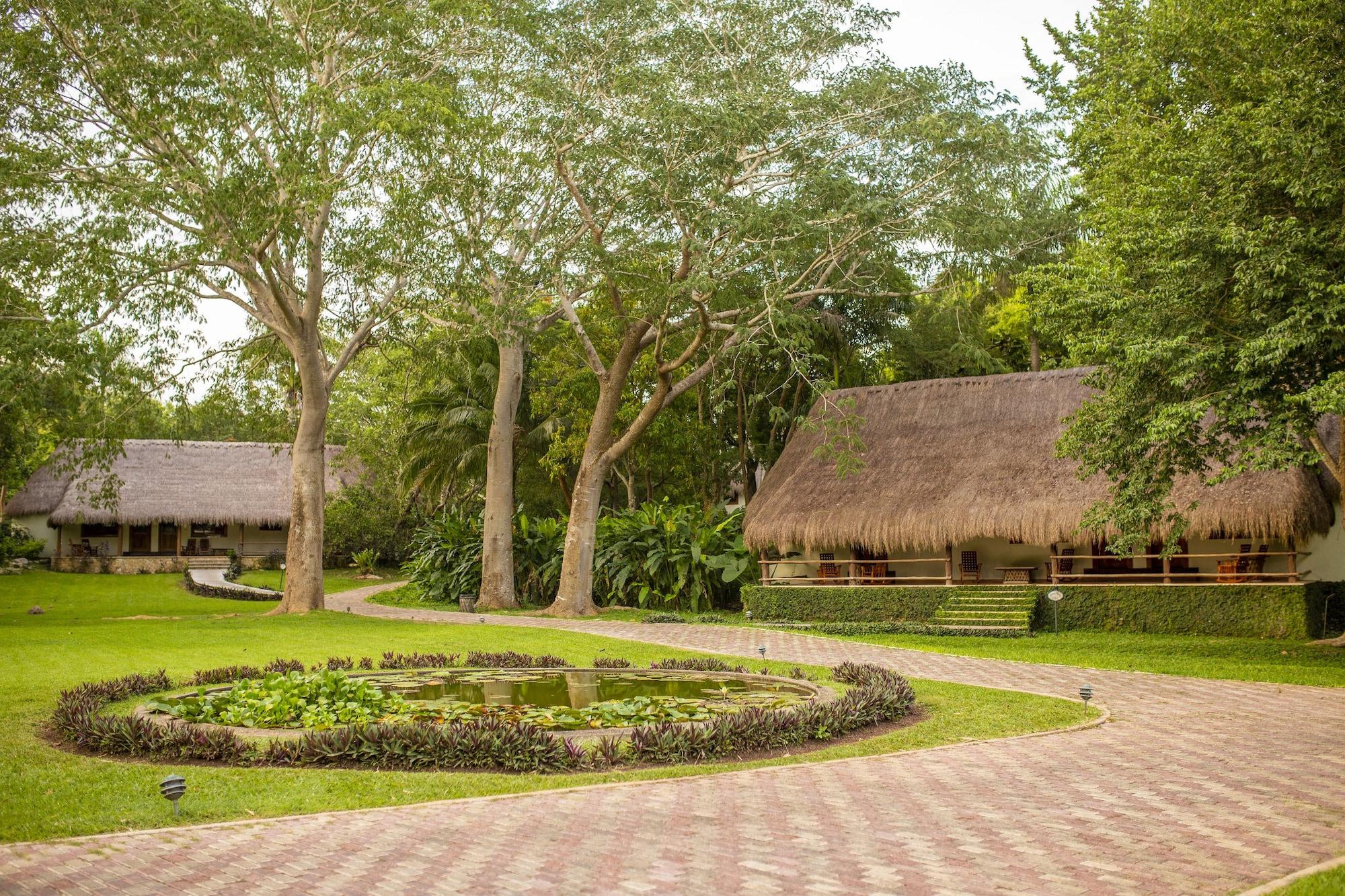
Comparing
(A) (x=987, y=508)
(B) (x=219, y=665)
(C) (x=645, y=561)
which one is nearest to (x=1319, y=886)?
(B) (x=219, y=665)

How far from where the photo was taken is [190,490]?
114 ft

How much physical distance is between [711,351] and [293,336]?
7551 mm

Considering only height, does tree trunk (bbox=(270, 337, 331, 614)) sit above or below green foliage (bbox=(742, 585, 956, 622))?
above

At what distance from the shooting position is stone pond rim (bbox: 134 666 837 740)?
7.61 meters

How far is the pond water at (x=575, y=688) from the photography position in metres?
9.34

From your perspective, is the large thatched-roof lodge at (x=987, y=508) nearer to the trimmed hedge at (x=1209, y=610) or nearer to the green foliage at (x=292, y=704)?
the trimmed hedge at (x=1209, y=610)

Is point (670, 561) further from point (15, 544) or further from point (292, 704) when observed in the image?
point (15, 544)

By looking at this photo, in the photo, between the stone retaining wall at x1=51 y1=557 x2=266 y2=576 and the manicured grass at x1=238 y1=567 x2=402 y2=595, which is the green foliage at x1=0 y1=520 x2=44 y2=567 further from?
the manicured grass at x1=238 y1=567 x2=402 y2=595

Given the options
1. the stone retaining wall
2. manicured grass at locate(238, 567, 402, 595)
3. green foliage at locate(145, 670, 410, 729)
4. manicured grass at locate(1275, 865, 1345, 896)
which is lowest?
manicured grass at locate(1275, 865, 1345, 896)

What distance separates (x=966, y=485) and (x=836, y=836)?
14761 millimetres

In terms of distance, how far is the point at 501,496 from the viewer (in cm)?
2231

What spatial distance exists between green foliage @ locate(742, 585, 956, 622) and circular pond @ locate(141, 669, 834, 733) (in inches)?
341

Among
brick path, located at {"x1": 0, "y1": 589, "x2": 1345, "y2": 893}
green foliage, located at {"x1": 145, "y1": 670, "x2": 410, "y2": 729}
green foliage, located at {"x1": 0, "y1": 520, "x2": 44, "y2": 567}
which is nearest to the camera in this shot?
Result: brick path, located at {"x1": 0, "y1": 589, "x2": 1345, "y2": 893}

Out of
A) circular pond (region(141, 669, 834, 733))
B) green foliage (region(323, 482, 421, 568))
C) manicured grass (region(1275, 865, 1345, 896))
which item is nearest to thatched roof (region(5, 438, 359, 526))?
green foliage (region(323, 482, 421, 568))
